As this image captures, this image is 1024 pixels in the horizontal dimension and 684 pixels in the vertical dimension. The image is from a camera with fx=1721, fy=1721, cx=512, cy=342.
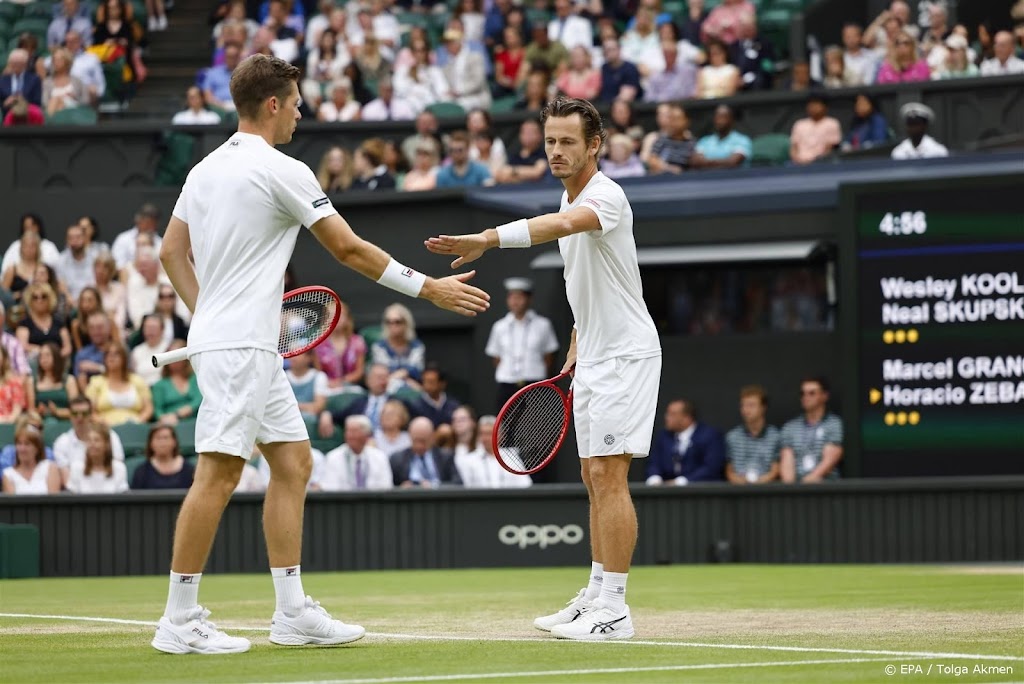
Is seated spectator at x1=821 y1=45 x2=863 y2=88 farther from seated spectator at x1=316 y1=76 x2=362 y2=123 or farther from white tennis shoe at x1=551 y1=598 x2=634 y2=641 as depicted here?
white tennis shoe at x1=551 y1=598 x2=634 y2=641

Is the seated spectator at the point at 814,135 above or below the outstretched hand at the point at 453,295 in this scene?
above

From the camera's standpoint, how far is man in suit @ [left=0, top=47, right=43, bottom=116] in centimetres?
2012

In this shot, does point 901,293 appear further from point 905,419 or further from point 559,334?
point 559,334

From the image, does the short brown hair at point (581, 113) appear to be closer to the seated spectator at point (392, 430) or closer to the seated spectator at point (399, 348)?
the seated spectator at point (392, 430)

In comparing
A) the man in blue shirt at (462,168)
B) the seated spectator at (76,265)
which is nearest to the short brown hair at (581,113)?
the man in blue shirt at (462,168)

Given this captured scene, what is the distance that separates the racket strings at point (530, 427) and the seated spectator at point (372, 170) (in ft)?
34.2

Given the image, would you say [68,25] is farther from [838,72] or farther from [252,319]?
[252,319]

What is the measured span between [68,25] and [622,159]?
8231 millimetres

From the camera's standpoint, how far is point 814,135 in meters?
17.4

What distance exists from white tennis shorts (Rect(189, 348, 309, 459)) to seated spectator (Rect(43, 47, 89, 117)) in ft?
48.4

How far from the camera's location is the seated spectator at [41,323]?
16734 millimetres

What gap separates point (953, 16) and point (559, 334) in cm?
647

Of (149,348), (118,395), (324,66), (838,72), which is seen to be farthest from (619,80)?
(118,395)

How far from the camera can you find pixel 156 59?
74.7ft
